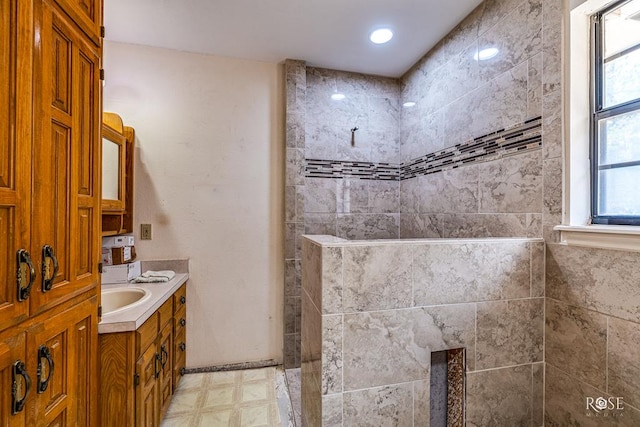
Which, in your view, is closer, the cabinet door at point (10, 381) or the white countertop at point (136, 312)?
the cabinet door at point (10, 381)

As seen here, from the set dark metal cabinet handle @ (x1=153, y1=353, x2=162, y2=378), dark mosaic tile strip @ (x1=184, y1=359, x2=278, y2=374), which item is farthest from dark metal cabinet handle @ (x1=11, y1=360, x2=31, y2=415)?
dark mosaic tile strip @ (x1=184, y1=359, x2=278, y2=374)

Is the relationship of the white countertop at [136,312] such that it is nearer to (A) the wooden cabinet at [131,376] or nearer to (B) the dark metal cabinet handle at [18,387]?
(A) the wooden cabinet at [131,376]

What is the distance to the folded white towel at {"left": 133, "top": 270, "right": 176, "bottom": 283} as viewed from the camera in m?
2.14

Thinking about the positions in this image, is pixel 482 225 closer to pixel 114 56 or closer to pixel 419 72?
pixel 419 72

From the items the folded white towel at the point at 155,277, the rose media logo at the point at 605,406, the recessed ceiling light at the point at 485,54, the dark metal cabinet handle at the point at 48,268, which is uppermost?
the recessed ceiling light at the point at 485,54

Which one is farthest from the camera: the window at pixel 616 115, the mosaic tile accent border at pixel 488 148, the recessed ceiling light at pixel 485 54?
the recessed ceiling light at pixel 485 54

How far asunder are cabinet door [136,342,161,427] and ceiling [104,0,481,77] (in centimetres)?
219

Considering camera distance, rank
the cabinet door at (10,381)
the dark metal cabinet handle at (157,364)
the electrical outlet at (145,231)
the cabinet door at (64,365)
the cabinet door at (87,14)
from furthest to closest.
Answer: the electrical outlet at (145,231) < the dark metal cabinet handle at (157,364) < the cabinet door at (87,14) < the cabinet door at (64,365) < the cabinet door at (10,381)

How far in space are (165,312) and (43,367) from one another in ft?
3.15

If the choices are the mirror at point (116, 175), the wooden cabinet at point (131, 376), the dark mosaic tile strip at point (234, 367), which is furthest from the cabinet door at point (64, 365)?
the dark mosaic tile strip at point (234, 367)

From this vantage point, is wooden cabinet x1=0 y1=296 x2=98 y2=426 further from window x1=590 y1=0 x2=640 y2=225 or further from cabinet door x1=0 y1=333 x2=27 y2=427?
window x1=590 y1=0 x2=640 y2=225

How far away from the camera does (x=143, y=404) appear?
150cm

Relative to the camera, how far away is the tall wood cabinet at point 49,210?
2.84 ft

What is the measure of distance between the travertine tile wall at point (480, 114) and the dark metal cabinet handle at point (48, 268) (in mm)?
2135
